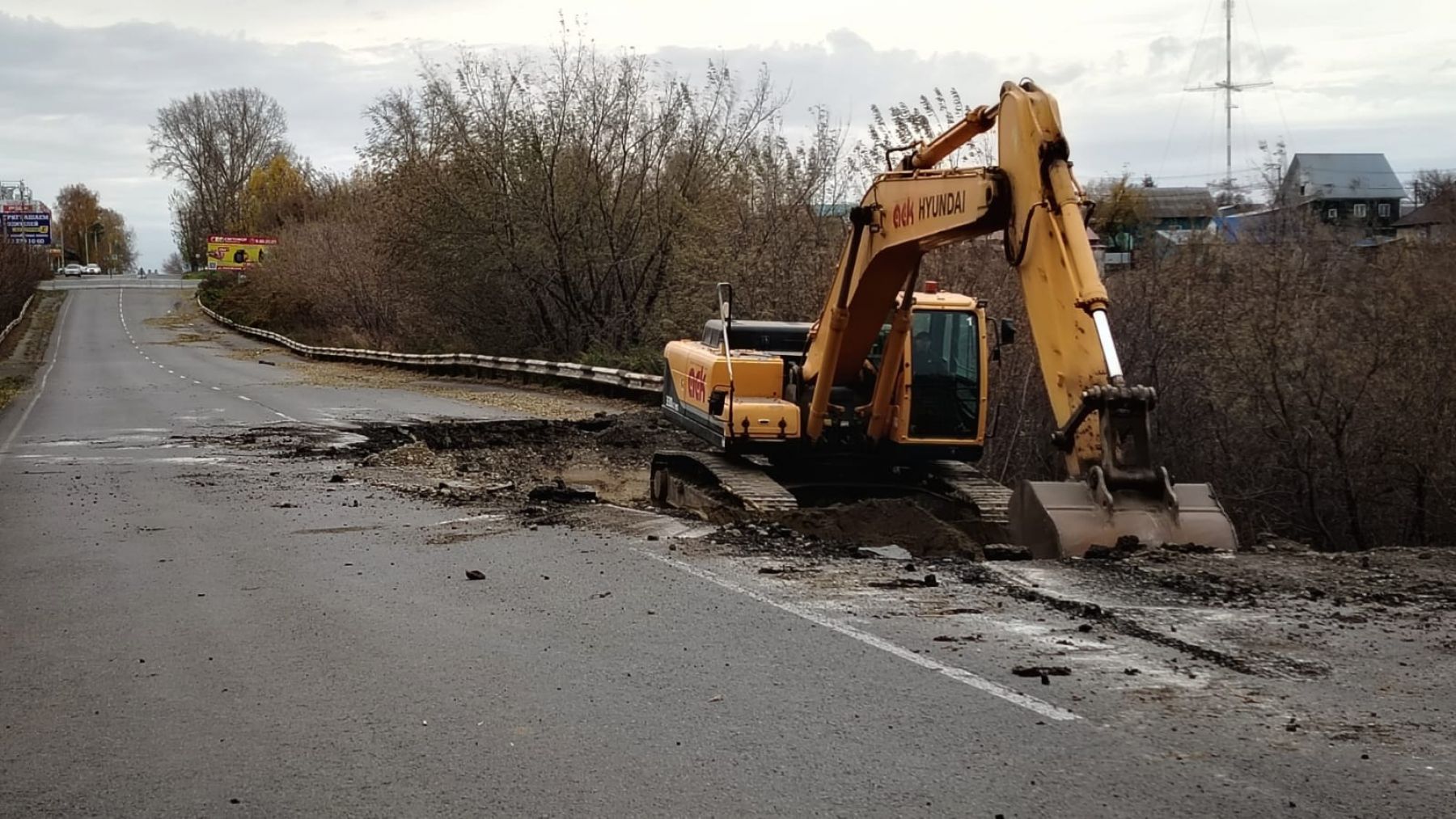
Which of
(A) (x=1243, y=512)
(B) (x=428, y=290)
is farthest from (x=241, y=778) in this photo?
(B) (x=428, y=290)

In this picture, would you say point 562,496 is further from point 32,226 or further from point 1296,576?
point 32,226

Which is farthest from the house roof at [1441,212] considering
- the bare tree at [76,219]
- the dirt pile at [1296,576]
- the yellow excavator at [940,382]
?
the bare tree at [76,219]

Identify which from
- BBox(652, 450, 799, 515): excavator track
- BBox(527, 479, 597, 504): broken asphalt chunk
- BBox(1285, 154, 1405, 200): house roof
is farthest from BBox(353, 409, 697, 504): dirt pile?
BBox(1285, 154, 1405, 200): house roof

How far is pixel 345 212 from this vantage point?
65125 millimetres

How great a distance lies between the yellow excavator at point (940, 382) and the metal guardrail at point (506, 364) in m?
12.0

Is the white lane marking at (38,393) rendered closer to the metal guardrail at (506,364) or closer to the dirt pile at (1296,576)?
the metal guardrail at (506,364)

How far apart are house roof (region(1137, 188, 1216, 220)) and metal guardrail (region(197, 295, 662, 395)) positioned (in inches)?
425

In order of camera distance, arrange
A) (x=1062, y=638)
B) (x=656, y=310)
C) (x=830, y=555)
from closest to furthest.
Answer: (x=1062, y=638), (x=830, y=555), (x=656, y=310)

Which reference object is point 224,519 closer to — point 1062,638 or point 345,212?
point 1062,638

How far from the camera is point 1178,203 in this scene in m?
46.3

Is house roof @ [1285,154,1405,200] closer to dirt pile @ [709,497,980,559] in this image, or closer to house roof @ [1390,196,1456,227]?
house roof @ [1390,196,1456,227]

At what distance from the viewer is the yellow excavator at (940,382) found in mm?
9445

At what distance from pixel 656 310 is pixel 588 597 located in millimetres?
28548

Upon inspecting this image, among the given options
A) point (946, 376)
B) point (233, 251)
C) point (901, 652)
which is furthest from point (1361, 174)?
point (233, 251)
